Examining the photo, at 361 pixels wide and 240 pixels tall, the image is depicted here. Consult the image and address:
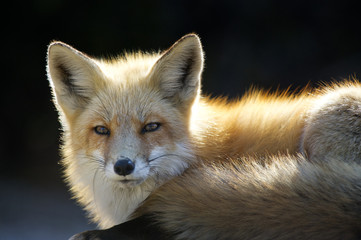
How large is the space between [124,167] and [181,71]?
0.64 meters

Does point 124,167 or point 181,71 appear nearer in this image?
point 124,167

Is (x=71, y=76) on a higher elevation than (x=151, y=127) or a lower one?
higher

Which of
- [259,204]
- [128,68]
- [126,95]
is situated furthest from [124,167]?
[128,68]

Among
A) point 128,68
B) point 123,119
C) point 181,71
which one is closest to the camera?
point 123,119

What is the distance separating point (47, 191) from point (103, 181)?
298 centimetres

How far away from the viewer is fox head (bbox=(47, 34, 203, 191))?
199cm

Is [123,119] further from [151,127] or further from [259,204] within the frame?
[259,204]

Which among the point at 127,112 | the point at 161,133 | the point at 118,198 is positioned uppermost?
the point at 127,112

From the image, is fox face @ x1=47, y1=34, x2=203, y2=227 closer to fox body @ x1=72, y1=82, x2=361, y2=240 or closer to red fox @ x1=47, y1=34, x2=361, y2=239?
red fox @ x1=47, y1=34, x2=361, y2=239

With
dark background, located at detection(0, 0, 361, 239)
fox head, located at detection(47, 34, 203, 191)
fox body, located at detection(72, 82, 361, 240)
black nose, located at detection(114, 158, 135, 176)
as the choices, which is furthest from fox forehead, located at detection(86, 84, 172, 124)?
dark background, located at detection(0, 0, 361, 239)

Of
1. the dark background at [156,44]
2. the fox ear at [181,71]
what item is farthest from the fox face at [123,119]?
the dark background at [156,44]

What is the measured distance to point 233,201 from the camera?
1.59 metres

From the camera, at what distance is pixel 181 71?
2254mm

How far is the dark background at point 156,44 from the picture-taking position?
4949 mm
